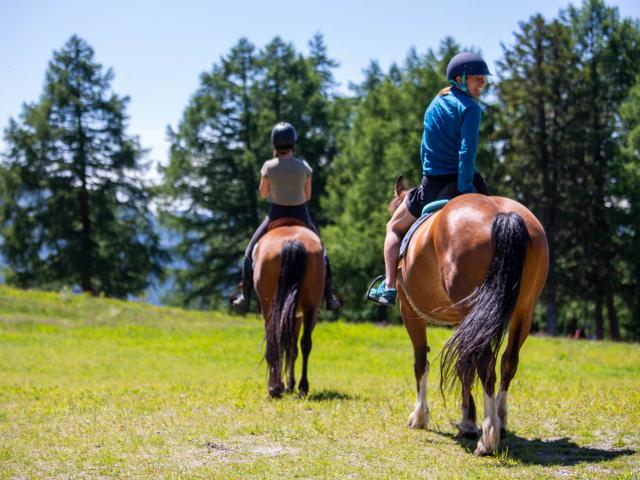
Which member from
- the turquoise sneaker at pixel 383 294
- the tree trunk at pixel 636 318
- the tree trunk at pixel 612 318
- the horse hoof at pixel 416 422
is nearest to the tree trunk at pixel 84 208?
the tree trunk at pixel 612 318

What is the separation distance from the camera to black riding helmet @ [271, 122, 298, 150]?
11758 mm

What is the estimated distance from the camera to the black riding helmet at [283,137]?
11758mm

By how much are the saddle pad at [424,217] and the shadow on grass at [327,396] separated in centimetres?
314

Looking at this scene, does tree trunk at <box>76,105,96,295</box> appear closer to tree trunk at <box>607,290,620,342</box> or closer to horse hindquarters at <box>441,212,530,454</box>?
tree trunk at <box>607,290,620,342</box>

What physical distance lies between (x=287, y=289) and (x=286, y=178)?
1.91 metres

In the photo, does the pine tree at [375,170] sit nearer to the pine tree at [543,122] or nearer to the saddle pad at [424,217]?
the pine tree at [543,122]

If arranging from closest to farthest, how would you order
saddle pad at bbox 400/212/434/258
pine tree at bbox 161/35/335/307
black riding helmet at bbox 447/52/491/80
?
black riding helmet at bbox 447/52/491/80
saddle pad at bbox 400/212/434/258
pine tree at bbox 161/35/335/307

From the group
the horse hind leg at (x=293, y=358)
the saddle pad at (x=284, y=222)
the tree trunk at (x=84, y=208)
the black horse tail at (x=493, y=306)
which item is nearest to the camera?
the black horse tail at (x=493, y=306)

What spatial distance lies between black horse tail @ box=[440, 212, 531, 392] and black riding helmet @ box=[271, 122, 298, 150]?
5621 mm

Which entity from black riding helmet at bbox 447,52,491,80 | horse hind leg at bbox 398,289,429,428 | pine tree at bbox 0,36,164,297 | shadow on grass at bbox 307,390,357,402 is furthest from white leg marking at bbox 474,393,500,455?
pine tree at bbox 0,36,164,297

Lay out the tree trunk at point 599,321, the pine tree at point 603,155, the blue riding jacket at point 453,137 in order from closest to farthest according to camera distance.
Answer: the blue riding jacket at point 453,137 → the pine tree at point 603,155 → the tree trunk at point 599,321

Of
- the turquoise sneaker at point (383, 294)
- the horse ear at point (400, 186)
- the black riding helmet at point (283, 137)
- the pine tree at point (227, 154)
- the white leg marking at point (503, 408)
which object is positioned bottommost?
the white leg marking at point (503, 408)

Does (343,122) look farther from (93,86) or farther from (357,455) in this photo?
(357,455)

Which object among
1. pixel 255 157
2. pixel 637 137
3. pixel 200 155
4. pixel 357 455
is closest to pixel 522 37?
pixel 637 137
